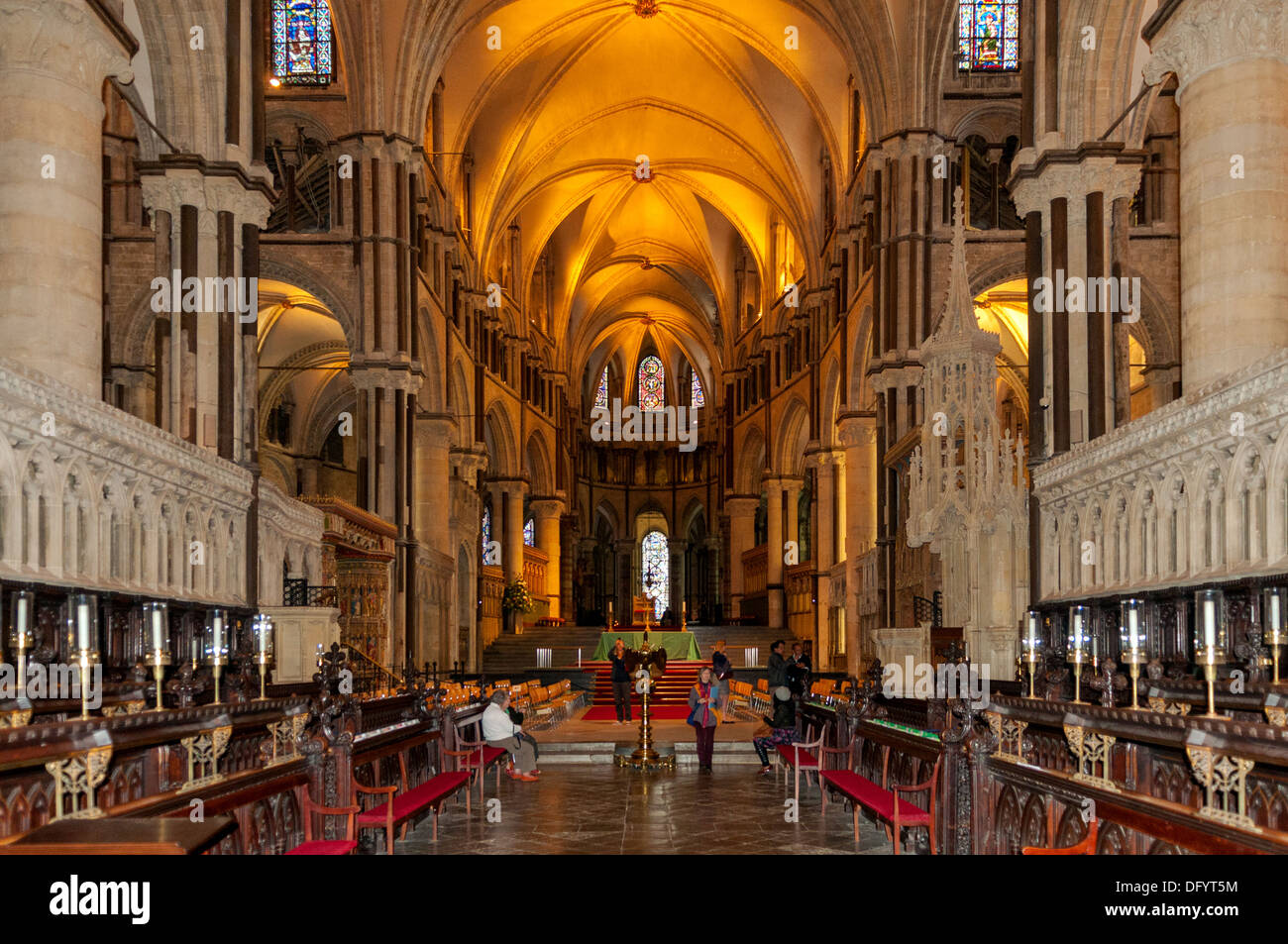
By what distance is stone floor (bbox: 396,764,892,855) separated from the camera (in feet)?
33.1

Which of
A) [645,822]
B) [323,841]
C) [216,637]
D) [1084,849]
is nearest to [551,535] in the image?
[645,822]

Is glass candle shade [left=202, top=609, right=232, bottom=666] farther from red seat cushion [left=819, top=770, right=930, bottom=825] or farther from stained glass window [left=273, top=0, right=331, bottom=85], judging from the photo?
stained glass window [left=273, top=0, right=331, bottom=85]

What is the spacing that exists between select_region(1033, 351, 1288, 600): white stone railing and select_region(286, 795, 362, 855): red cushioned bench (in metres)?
7.22

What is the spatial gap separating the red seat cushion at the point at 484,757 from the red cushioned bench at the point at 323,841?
4503mm

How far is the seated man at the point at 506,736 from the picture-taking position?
1420 centimetres

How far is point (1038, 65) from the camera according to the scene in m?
16.8

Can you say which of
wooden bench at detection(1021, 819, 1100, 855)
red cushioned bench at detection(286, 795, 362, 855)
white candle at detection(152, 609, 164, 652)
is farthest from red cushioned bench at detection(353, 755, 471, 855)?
wooden bench at detection(1021, 819, 1100, 855)

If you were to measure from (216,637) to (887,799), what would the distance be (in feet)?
16.5

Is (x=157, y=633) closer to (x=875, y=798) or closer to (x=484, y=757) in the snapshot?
(x=875, y=798)

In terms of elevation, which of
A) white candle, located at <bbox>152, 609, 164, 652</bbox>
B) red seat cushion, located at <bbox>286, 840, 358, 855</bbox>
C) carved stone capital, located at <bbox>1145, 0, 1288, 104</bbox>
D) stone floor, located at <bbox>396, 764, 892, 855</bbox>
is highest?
carved stone capital, located at <bbox>1145, 0, 1288, 104</bbox>

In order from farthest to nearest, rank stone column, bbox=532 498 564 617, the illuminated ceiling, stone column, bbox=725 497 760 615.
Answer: stone column, bbox=725 497 760 615
stone column, bbox=532 498 564 617
the illuminated ceiling

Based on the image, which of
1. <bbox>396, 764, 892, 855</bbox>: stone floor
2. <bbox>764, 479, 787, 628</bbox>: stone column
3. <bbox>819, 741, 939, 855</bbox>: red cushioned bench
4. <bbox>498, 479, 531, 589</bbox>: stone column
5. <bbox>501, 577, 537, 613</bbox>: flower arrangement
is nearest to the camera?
Result: <bbox>819, 741, 939, 855</bbox>: red cushioned bench

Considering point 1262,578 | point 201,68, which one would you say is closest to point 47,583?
point 201,68

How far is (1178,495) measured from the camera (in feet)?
41.0
